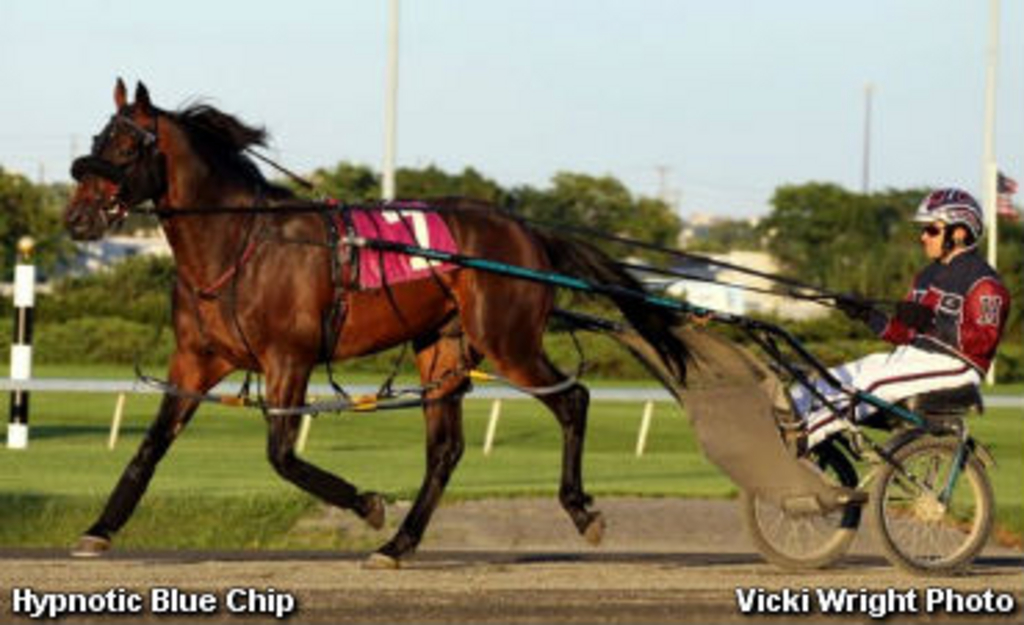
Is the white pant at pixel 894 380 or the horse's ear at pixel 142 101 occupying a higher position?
the horse's ear at pixel 142 101

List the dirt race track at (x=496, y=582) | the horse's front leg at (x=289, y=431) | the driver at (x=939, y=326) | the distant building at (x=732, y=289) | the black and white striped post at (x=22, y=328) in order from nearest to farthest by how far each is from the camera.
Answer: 1. the dirt race track at (x=496, y=582)
2. the horse's front leg at (x=289, y=431)
3. the driver at (x=939, y=326)
4. the distant building at (x=732, y=289)
5. the black and white striped post at (x=22, y=328)

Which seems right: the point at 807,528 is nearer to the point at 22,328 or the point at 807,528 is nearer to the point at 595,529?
the point at 595,529

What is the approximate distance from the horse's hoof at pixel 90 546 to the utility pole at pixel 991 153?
22915mm

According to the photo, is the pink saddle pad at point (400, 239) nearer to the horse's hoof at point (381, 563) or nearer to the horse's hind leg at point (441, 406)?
the horse's hind leg at point (441, 406)

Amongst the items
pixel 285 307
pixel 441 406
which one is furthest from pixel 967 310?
pixel 285 307

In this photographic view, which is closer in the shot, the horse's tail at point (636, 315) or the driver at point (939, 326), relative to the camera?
the driver at point (939, 326)

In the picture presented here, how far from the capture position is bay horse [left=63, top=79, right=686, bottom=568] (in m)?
10.5

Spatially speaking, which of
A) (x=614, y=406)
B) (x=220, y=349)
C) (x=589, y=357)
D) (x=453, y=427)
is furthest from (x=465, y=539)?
(x=589, y=357)

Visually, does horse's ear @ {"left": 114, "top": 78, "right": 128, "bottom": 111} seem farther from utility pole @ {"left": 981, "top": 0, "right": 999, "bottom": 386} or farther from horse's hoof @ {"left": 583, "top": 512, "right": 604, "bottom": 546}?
utility pole @ {"left": 981, "top": 0, "right": 999, "bottom": 386}

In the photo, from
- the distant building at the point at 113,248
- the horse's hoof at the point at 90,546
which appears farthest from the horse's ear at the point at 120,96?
the distant building at the point at 113,248

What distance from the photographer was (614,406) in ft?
100

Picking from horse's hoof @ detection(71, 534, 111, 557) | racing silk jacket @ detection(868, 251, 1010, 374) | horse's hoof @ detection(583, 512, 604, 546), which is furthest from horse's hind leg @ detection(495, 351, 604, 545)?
horse's hoof @ detection(71, 534, 111, 557)

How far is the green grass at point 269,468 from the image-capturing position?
45.4ft

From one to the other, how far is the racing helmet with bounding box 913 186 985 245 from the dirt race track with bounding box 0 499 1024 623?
150 centimetres
